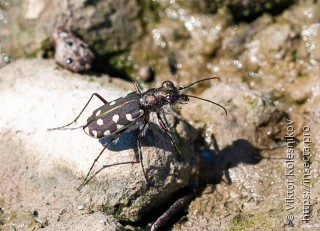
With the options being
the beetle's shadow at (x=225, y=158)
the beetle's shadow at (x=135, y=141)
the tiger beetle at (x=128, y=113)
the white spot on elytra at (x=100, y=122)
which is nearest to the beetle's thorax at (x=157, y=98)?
the tiger beetle at (x=128, y=113)

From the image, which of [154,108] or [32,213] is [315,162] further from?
[32,213]

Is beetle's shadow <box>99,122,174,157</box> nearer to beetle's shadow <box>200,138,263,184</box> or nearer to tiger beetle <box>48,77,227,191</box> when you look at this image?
tiger beetle <box>48,77,227,191</box>

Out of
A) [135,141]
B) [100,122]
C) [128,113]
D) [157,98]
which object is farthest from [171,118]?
[100,122]

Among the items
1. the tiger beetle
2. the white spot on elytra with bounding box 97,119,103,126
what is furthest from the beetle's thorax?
the white spot on elytra with bounding box 97,119,103,126

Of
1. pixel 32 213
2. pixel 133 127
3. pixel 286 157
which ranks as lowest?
pixel 286 157

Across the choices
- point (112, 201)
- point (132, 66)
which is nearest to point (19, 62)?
point (132, 66)

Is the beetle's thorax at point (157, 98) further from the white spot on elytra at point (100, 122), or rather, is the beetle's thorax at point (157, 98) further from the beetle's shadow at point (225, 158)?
the beetle's shadow at point (225, 158)
